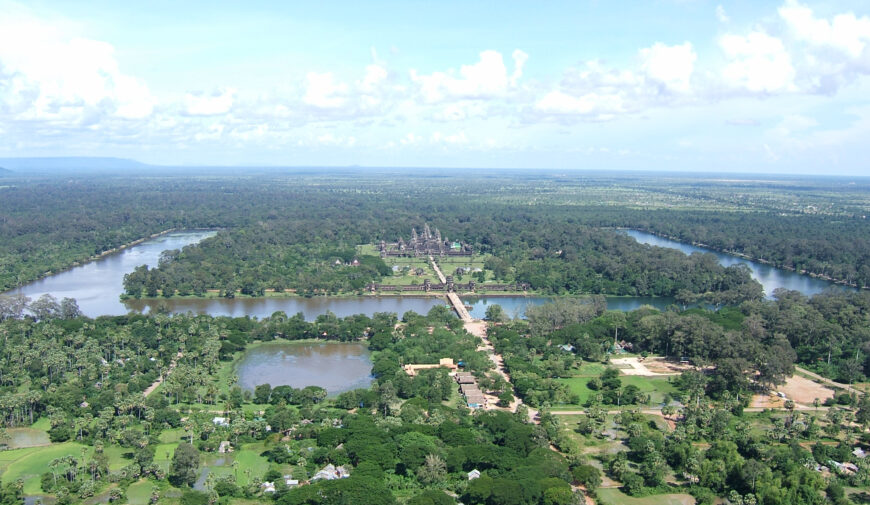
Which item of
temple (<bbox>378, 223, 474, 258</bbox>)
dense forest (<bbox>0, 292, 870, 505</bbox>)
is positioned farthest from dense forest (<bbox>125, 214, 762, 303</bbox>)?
dense forest (<bbox>0, 292, 870, 505</bbox>)

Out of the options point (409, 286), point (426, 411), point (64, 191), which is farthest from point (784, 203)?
point (64, 191)

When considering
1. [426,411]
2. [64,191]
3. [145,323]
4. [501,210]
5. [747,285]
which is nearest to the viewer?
[426,411]

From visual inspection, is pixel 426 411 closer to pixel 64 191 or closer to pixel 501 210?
pixel 501 210

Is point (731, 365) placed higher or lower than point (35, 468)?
higher

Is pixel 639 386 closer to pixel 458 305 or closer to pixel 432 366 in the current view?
pixel 432 366

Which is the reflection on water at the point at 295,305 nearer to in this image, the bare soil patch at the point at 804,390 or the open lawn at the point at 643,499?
the bare soil patch at the point at 804,390

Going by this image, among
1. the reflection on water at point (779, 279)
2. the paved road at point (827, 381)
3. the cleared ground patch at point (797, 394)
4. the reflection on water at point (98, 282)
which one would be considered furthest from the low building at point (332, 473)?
the reflection on water at point (779, 279)
